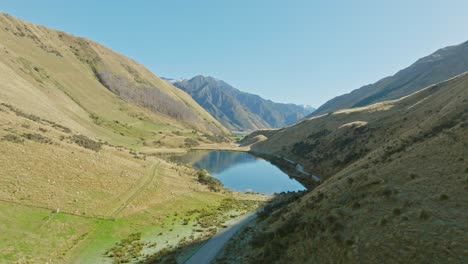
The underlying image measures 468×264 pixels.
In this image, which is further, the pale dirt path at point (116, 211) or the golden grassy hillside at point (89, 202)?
the golden grassy hillside at point (89, 202)

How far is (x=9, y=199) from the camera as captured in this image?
149 ft

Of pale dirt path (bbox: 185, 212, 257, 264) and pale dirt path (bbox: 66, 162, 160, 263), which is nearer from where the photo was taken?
pale dirt path (bbox: 185, 212, 257, 264)

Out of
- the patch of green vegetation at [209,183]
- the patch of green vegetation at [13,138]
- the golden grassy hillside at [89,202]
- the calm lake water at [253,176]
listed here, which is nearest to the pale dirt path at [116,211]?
the golden grassy hillside at [89,202]

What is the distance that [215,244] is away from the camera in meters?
39.6

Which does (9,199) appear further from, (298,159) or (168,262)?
(298,159)

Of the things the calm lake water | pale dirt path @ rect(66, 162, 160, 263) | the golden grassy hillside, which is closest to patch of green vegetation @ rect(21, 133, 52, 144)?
the golden grassy hillside

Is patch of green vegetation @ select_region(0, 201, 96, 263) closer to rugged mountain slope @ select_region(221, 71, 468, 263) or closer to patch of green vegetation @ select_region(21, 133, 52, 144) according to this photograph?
rugged mountain slope @ select_region(221, 71, 468, 263)

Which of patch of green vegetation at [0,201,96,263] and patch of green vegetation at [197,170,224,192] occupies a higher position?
patch of green vegetation at [0,201,96,263]

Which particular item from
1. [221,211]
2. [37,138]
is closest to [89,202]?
[221,211]

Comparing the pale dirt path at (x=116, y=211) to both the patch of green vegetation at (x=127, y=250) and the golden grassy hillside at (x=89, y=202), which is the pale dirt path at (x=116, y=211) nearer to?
the golden grassy hillside at (x=89, y=202)

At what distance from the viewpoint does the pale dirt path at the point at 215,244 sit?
3469 centimetres

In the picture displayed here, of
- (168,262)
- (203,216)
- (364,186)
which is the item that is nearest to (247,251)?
(168,262)

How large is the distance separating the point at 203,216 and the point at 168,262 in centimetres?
2111

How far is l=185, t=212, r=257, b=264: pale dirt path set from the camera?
3469cm
